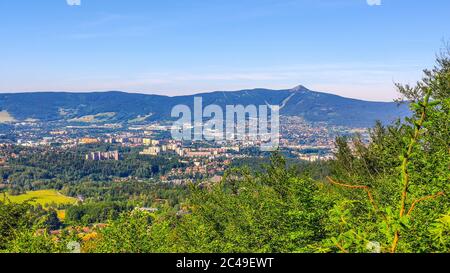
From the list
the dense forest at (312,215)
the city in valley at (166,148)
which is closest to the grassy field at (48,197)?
the city in valley at (166,148)

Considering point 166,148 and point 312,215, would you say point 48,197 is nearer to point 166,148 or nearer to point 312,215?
point 166,148

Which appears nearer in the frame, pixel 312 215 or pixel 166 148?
pixel 312 215

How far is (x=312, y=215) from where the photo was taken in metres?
8.63

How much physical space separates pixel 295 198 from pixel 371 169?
1944 cm

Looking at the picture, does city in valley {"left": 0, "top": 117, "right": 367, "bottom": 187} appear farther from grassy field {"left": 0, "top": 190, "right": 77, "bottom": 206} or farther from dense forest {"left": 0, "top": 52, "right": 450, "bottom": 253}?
dense forest {"left": 0, "top": 52, "right": 450, "bottom": 253}

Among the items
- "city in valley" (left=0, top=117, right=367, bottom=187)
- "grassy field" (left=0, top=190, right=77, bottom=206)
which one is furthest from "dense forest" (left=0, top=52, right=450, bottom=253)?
"city in valley" (left=0, top=117, right=367, bottom=187)

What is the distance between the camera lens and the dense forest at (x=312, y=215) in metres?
2.79

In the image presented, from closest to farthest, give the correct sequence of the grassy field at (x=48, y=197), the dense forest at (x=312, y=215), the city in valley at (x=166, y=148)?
1. the dense forest at (x=312, y=215)
2. the grassy field at (x=48, y=197)
3. the city in valley at (x=166, y=148)

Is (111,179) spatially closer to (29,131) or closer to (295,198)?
(29,131)

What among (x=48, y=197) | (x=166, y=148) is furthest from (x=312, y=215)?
(x=166, y=148)

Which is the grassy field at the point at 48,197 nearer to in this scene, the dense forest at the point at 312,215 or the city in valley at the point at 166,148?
the city in valley at the point at 166,148

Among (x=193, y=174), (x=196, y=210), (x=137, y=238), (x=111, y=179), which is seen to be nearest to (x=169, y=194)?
(x=193, y=174)

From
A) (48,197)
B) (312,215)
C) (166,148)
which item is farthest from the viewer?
(166,148)

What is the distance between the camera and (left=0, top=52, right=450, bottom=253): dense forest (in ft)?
9.15
